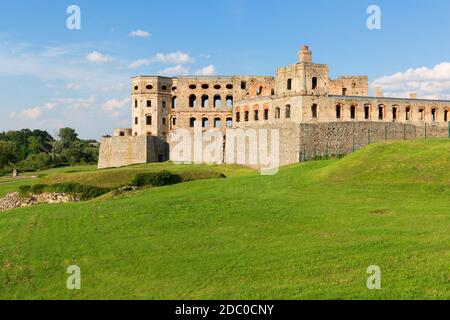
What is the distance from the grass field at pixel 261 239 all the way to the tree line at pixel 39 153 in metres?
59.7

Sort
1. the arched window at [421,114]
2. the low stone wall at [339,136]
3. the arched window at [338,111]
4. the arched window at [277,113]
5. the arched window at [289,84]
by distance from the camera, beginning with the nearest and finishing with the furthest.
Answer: the low stone wall at [339,136]
the arched window at [338,111]
the arched window at [289,84]
the arched window at [277,113]
the arched window at [421,114]

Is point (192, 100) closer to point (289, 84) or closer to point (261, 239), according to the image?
point (289, 84)

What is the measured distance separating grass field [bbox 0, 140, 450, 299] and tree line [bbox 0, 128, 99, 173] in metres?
59.7

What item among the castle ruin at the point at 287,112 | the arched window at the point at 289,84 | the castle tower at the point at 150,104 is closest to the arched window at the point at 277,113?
the castle ruin at the point at 287,112

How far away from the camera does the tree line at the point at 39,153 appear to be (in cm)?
8444

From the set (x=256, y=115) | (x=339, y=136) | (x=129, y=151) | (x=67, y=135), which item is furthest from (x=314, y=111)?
(x=67, y=135)

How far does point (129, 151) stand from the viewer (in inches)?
2494

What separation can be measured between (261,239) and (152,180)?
65.3 ft

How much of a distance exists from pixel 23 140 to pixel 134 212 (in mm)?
125029

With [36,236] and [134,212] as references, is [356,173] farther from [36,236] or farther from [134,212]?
[36,236]

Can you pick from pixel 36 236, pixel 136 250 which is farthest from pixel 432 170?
pixel 36 236

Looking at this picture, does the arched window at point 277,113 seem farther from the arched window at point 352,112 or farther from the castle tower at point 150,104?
the castle tower at point 150,104

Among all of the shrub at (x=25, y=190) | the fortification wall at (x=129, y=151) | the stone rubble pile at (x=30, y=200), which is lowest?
the stone rubble pile at (x=30, y=200)

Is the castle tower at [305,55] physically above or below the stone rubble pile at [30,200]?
above
